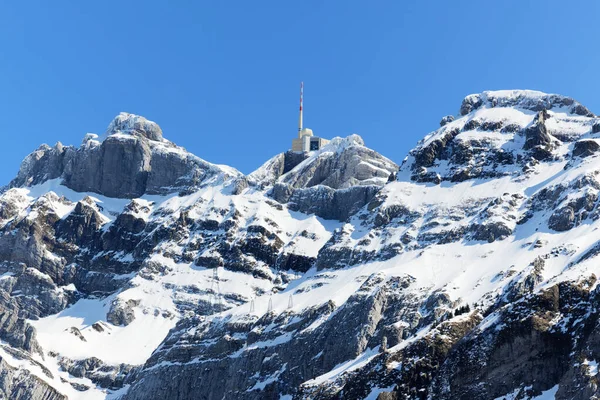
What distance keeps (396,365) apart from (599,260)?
3095 centimetres

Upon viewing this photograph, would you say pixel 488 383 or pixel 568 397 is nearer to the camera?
pixel 568 397

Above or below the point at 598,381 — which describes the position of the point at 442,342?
above

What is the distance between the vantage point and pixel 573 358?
160250mm

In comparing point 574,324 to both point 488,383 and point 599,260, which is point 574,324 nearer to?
point 488,383

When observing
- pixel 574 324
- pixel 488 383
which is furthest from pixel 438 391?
pixel 574 324

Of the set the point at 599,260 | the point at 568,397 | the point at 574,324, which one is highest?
the point at 599,260

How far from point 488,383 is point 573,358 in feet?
41.6

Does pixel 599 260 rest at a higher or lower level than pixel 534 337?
higher

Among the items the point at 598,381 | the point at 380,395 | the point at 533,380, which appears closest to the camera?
the point at 598,381

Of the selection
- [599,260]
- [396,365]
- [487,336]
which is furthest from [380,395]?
[599,260]

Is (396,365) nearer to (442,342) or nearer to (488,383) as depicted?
(442,342)

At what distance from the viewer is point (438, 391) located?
574 ft

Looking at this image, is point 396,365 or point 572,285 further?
point 396,365

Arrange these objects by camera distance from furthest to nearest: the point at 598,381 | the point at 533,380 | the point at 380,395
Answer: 1. the point at 380,395
2. the point at 533,380
3. the point at 598,381
